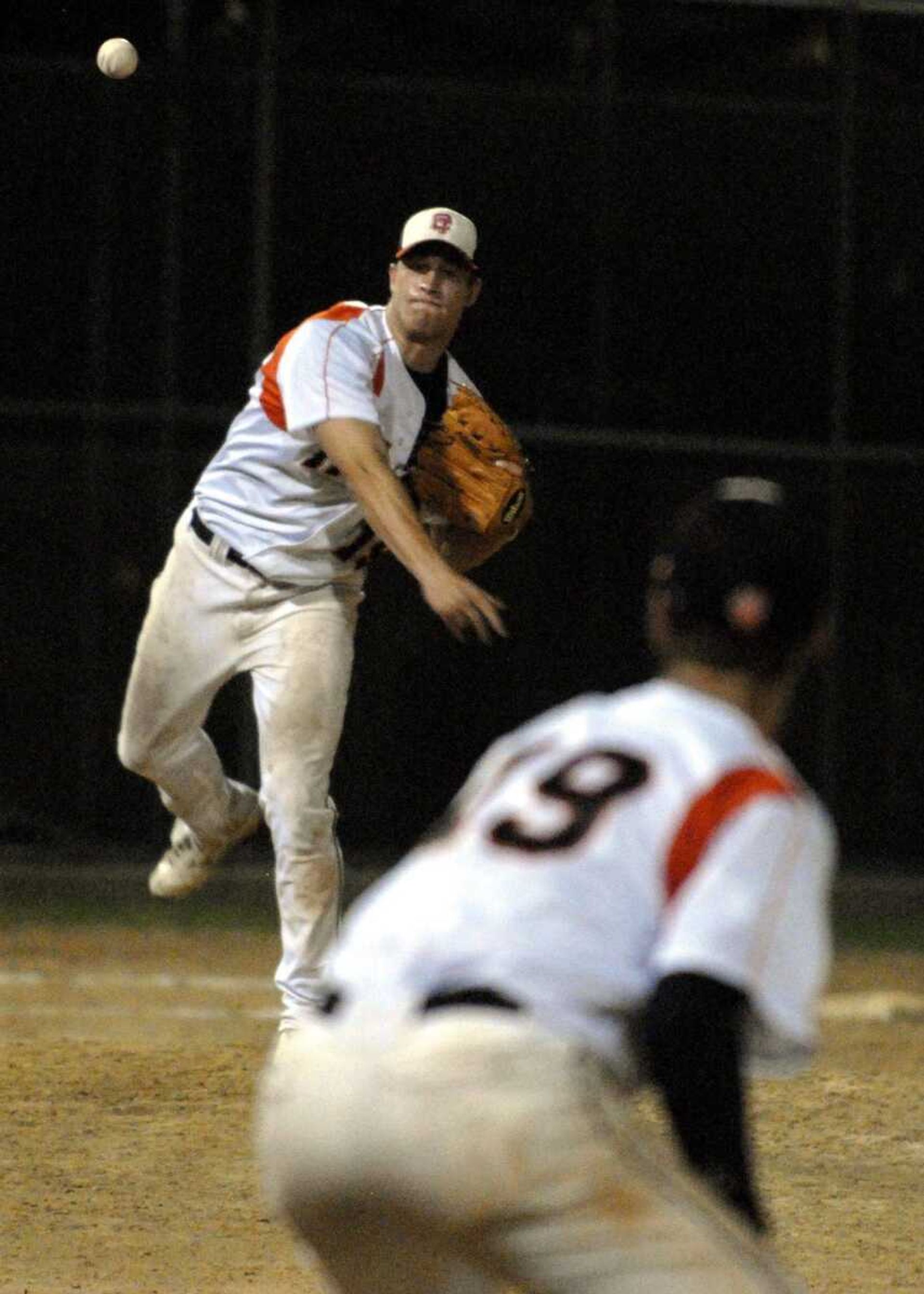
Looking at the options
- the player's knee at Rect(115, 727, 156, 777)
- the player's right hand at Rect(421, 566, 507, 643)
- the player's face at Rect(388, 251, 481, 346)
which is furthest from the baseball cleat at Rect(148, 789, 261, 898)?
the player's right hand at Rect(421, 566, 507, 643)

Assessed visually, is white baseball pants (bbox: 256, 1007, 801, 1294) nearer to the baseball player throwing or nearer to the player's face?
the baseball player throwing

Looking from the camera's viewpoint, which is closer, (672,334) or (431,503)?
(431,503)

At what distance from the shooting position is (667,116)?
43.1ft

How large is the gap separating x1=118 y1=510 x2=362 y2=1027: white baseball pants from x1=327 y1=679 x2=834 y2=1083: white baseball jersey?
3611 mm

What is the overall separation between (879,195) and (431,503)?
7430 millimetres

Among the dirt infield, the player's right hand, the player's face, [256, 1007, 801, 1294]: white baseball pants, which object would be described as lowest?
the dirt infield

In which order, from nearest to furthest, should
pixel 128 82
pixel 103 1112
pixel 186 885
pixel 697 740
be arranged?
pixel 697 740 < pixel 103 1112 < pixel 186 885 < pixel 128 82

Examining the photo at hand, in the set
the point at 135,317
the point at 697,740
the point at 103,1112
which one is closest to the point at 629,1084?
the point at 697,740

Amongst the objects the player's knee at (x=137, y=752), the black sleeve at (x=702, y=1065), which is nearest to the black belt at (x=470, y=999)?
the black sleeve at (x=702, y=1065)

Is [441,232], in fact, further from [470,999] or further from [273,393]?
[470,999]

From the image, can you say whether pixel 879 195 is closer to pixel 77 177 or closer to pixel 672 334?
pixel 672 334

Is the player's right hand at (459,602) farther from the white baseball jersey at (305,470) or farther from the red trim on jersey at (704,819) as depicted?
the red trim on jersey at (704,819)

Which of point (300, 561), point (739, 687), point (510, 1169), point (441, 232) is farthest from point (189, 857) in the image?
point (510, 1169)

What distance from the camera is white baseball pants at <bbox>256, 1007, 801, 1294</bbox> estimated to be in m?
2.44
